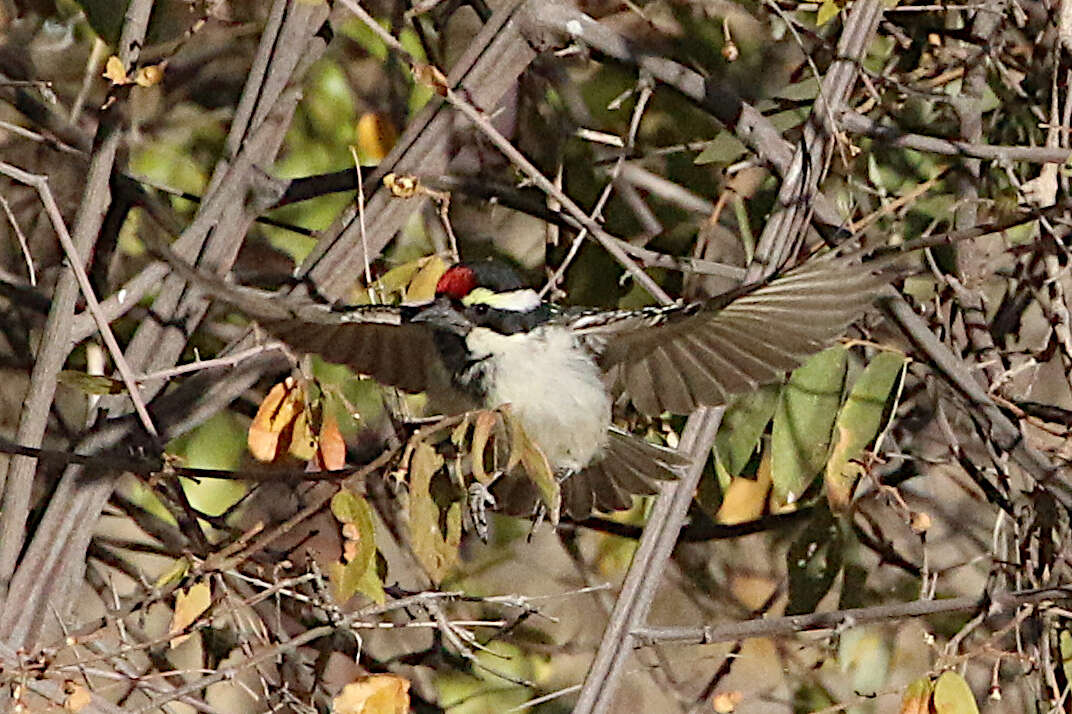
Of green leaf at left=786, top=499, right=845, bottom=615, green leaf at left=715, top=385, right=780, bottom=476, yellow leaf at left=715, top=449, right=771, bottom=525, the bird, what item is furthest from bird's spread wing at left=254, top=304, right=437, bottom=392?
green leaf at left=786, top=499, right=845, bottom=615

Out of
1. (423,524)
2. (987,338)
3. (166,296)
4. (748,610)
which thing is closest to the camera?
(423,524)

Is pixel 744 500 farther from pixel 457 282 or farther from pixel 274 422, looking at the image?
pixel 274 422

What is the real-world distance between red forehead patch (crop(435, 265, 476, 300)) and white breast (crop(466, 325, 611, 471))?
0.06m

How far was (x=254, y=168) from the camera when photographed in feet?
7.53

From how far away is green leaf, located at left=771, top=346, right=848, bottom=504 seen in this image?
2.32 m

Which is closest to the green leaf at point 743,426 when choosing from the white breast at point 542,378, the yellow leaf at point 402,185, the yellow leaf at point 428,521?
the white breast at point 542,378

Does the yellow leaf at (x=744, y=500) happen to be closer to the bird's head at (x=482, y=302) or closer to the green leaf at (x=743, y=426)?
the green leaf at (x=743, y=426)

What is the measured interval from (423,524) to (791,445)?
2.96ft

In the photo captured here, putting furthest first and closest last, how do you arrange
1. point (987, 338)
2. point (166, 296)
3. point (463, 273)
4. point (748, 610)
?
point (748, 610) → point (987, 338) → point (166, 296) → point (463, 273)

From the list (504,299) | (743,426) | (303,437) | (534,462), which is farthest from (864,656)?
(534,462)

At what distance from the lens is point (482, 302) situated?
84.8 inches

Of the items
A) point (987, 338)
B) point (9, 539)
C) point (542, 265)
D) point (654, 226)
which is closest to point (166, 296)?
point (9, 539)

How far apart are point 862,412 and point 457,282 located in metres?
0.68

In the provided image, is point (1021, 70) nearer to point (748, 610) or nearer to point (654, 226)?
point (654, 226)
